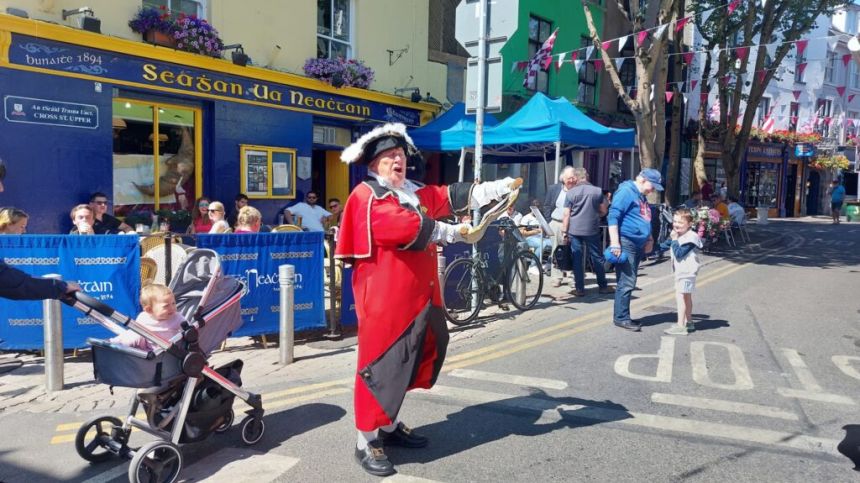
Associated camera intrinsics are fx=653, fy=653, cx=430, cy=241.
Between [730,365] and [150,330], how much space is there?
4.92 metres

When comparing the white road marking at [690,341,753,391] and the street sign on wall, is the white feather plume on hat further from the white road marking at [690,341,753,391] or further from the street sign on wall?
the street sign on wall

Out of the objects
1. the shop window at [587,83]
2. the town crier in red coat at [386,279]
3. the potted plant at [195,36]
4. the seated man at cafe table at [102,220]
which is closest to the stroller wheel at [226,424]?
the town crier in red coat at [386,279]

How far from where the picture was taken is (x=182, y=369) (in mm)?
3639

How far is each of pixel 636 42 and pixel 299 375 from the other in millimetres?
10833

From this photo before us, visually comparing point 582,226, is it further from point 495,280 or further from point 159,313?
point 159,313

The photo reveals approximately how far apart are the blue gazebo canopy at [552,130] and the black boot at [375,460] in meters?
7.95

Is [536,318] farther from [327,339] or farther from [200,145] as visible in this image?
[200,145]

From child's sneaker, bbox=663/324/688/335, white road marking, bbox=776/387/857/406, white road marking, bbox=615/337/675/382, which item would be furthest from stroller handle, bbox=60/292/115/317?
child's sneaker, bbox=663/324/688/335

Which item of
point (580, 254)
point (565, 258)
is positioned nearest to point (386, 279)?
point (580, 254)

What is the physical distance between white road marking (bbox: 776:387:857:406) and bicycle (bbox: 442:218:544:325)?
343cm

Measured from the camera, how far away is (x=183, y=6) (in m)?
10.3

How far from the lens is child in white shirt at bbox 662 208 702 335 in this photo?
7129 millimetres

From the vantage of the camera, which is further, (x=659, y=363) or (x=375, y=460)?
(x=659, y=363)

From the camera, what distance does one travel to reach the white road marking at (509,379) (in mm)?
5348
